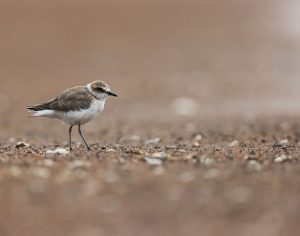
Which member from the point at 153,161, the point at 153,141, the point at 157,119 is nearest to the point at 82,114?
the point at 153,161

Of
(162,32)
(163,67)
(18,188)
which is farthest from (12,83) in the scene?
(18,188)

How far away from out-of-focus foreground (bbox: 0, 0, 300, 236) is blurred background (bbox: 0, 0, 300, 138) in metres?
0.06

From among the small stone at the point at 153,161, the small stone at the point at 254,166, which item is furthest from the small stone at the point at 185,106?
the small stone at the point at 254,166

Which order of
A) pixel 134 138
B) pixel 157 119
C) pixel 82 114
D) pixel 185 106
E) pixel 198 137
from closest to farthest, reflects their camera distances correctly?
pixel 82 114 → pixel 198 137 → pixel 134 138 → pixel 157 119 → pixel 185 106

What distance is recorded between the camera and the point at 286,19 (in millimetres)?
26594

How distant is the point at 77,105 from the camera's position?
9.73 m

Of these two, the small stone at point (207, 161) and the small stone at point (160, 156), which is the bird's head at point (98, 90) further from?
the small stone at point (207, 161)

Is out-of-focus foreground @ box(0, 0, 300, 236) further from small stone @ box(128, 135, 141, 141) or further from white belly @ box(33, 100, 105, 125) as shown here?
white belly @ box(33, 100, 105, 125)

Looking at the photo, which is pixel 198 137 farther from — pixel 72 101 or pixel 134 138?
pixel 72 101

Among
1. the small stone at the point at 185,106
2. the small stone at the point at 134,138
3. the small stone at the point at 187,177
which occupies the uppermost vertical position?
the small stone at the point at 185,106

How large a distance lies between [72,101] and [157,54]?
13.3m

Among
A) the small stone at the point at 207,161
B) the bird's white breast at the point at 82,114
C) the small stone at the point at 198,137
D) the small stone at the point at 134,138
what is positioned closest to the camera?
the small stone at the point at 207,161

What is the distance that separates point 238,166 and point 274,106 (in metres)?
9.39

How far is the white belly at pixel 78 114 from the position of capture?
9.70 metres
